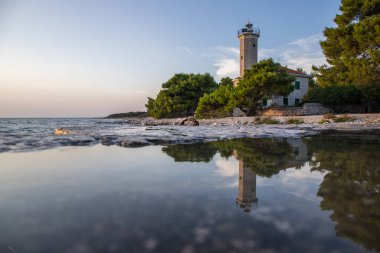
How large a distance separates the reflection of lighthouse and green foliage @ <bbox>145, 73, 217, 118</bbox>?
36.7 metres

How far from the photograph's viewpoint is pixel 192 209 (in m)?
1.72

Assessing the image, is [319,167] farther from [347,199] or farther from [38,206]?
[38,206]

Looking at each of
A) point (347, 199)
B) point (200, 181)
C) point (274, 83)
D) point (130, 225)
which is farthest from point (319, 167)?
point (274, 83)

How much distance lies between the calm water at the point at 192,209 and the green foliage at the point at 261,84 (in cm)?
2362

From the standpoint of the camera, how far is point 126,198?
1.98m

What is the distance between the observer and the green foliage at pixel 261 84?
84.5ft

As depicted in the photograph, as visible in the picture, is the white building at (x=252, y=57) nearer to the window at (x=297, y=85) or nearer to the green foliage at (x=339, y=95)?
the window at (x=297, y=85)

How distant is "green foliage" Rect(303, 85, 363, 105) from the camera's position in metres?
28.5

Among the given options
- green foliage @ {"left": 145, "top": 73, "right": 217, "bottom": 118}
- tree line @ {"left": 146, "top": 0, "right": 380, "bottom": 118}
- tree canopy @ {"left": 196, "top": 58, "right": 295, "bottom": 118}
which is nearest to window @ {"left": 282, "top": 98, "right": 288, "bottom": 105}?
tree line @ {"left": 146, "top": 0, "right": 380, "bottom": 118}

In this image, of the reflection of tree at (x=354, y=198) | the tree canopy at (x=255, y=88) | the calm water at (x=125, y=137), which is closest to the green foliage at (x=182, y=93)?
the tree canopy at (x=255, y=88)

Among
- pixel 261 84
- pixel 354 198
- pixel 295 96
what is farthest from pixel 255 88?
pixel 354 198

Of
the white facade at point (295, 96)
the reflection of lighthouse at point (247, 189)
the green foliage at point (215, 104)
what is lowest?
the reflection of lighthouse at point (247, 189)

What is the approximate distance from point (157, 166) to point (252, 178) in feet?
4.11

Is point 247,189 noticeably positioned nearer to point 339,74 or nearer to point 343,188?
point 343,188
